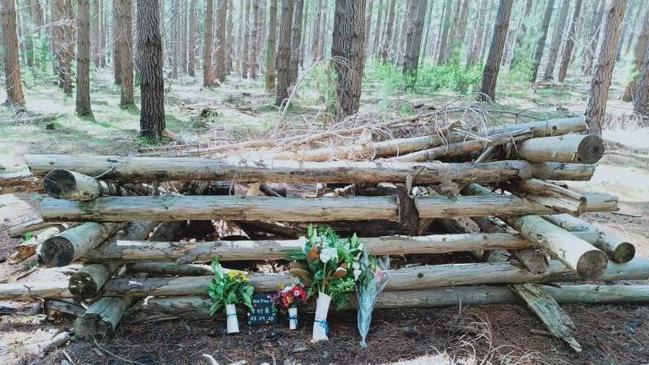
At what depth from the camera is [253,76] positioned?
26.8 meters

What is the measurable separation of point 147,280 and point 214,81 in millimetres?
18394

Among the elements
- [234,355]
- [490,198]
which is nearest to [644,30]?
[490,198]

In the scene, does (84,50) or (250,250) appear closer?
(250,250)

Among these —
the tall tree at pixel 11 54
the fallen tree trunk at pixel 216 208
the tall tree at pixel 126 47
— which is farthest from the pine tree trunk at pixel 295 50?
the fallen tree trunk at pixel 216 208

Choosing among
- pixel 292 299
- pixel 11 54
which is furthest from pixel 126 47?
pixel 292 299

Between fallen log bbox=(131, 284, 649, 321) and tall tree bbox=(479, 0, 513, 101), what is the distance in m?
8.28

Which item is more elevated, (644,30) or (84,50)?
(644,30)

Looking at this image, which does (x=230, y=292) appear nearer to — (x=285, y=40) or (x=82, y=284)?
(x=82, y=284)

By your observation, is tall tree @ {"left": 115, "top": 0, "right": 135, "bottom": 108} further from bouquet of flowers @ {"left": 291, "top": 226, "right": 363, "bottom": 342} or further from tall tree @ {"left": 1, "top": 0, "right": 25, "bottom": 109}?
bouquet of flowers @ {"left": 291, "top": 226, "right": 363, "bottom": 342}

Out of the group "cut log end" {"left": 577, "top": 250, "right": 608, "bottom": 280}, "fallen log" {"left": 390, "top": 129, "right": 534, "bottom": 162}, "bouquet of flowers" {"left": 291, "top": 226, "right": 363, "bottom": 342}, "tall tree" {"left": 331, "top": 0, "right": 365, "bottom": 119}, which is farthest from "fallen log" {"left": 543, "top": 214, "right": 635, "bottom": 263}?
"tall tree" {"left": 331, "top": 0, "right": 365, "bottom": 119}

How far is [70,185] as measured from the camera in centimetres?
327

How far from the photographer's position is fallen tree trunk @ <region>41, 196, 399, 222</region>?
12.0 feet

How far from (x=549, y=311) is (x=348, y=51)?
171 inches

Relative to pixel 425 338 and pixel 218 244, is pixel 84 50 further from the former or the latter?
pixel 425 338
